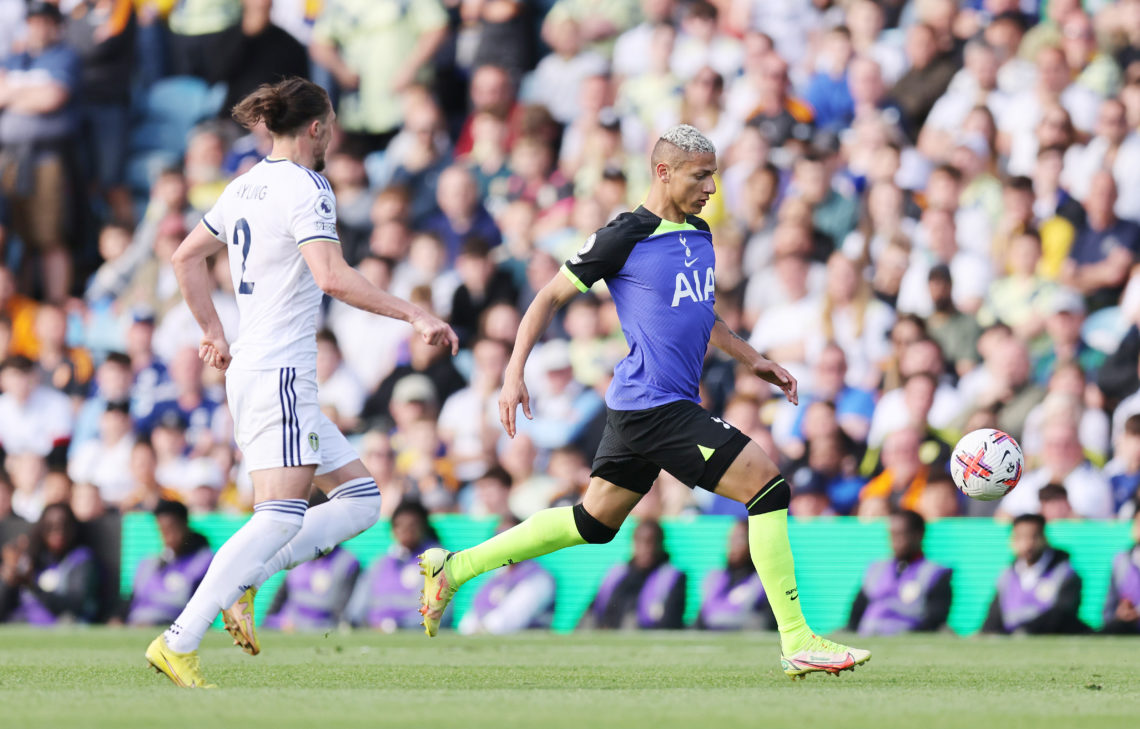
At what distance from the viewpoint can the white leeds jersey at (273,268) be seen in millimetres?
7227

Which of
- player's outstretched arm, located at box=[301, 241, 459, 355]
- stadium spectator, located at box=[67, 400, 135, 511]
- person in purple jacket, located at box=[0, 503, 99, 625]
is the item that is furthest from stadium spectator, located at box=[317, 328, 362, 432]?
player's outstretched arm, located at box=[301, 241, 459, 355]

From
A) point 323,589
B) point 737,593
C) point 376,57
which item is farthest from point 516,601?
point 376,57

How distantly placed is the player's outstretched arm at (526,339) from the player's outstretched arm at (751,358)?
2.78ft

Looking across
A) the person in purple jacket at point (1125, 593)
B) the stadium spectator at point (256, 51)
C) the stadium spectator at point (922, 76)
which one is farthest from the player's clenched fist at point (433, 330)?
the stadium spectator at point (256, 51)

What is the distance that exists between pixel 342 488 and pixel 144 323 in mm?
9686

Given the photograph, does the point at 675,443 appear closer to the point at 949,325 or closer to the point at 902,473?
the point at 902,473

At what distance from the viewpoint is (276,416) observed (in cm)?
716

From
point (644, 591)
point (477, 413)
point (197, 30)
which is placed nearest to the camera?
point (644, 591)

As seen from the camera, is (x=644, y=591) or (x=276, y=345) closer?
(x=276, y=345)

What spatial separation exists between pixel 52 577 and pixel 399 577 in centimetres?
299

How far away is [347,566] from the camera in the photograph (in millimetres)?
13250

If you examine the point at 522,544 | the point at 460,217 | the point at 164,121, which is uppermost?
the point at 164,121

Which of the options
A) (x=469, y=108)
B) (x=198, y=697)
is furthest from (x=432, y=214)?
(x=198, y=697)

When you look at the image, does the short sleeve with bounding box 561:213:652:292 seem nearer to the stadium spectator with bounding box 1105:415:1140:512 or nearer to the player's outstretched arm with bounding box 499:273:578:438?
the player's outstretched arm with bounding box 499:273:578:438
